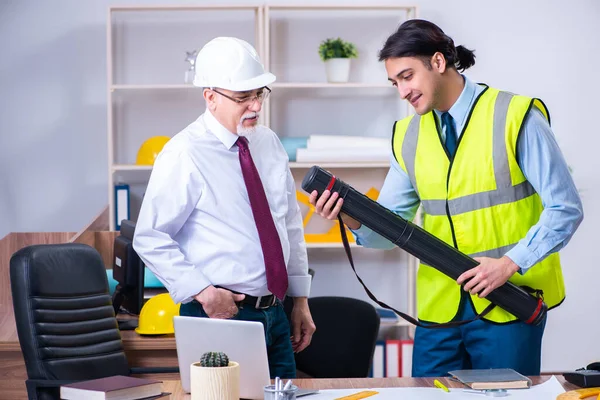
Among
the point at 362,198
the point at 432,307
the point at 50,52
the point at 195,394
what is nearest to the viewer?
the point at 195,394

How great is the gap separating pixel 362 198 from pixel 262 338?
48 cm

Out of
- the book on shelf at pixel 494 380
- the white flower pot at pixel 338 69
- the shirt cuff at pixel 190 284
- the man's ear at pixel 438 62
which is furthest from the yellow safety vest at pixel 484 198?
the white flower pot at pixel 338 69

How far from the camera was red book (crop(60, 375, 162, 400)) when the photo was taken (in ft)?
5.27

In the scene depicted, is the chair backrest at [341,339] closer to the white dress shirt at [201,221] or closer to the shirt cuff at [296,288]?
the shirt cuff at [296,288]

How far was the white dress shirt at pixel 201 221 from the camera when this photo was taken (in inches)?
87.2

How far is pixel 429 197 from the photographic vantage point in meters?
2.19

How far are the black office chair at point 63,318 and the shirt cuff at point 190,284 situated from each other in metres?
0.45

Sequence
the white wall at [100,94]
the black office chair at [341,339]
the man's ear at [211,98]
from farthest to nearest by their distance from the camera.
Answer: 1. the white wall at [100,94]
2. the black office chair at [341,339]
3. the man's ear at [211,98]

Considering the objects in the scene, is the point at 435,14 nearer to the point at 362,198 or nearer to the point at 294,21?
the point at 294,21

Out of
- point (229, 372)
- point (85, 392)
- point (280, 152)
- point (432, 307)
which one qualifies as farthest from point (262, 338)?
point (280, 152)

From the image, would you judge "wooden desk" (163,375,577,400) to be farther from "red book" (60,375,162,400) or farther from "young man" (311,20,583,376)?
"young man" (311,20,583,376)

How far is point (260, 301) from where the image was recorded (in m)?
2.28

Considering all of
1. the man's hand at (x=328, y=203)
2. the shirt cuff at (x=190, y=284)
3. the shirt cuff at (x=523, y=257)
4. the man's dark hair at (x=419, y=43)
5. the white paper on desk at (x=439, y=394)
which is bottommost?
the white paper on desk at (x=439, y=394)

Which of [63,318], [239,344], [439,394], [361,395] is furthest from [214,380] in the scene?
[63,318]
